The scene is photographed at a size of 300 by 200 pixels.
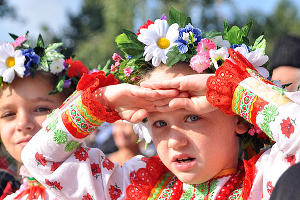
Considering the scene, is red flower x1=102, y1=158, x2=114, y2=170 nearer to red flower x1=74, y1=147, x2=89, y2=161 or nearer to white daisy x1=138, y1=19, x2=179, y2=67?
red flower x1=74, y1=147, x2=89, y2=161

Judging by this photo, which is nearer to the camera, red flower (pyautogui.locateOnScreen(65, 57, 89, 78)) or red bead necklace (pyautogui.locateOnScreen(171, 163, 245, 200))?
red bead necklace (pyautogui.locateOnScreen(171, 163, 245, 200))

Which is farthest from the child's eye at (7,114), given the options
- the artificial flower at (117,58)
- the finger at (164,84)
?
the finger at (164,84)

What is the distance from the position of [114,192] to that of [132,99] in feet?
1.99

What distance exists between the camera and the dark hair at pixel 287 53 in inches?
198

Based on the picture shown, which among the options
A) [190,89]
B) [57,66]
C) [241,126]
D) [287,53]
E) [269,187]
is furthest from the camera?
[287,53]

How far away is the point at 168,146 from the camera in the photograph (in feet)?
7.93

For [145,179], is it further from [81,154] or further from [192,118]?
[192,118]

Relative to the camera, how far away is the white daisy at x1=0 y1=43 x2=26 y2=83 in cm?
323

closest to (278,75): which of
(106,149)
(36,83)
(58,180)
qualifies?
(106,149)

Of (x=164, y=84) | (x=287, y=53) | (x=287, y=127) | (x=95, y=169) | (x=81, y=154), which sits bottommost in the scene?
(x=287, y=53)

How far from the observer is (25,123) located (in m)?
3.12

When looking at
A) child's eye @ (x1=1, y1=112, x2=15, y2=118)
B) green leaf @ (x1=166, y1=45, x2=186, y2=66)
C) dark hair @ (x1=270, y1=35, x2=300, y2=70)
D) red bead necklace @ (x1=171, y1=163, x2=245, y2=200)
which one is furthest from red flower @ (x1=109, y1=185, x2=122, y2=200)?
dark hair @ (x1=270, y1=35, x2=300, y2=70)

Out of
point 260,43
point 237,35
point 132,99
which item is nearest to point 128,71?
point 132,99

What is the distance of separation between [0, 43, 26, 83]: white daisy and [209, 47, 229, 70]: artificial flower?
1.35 m
